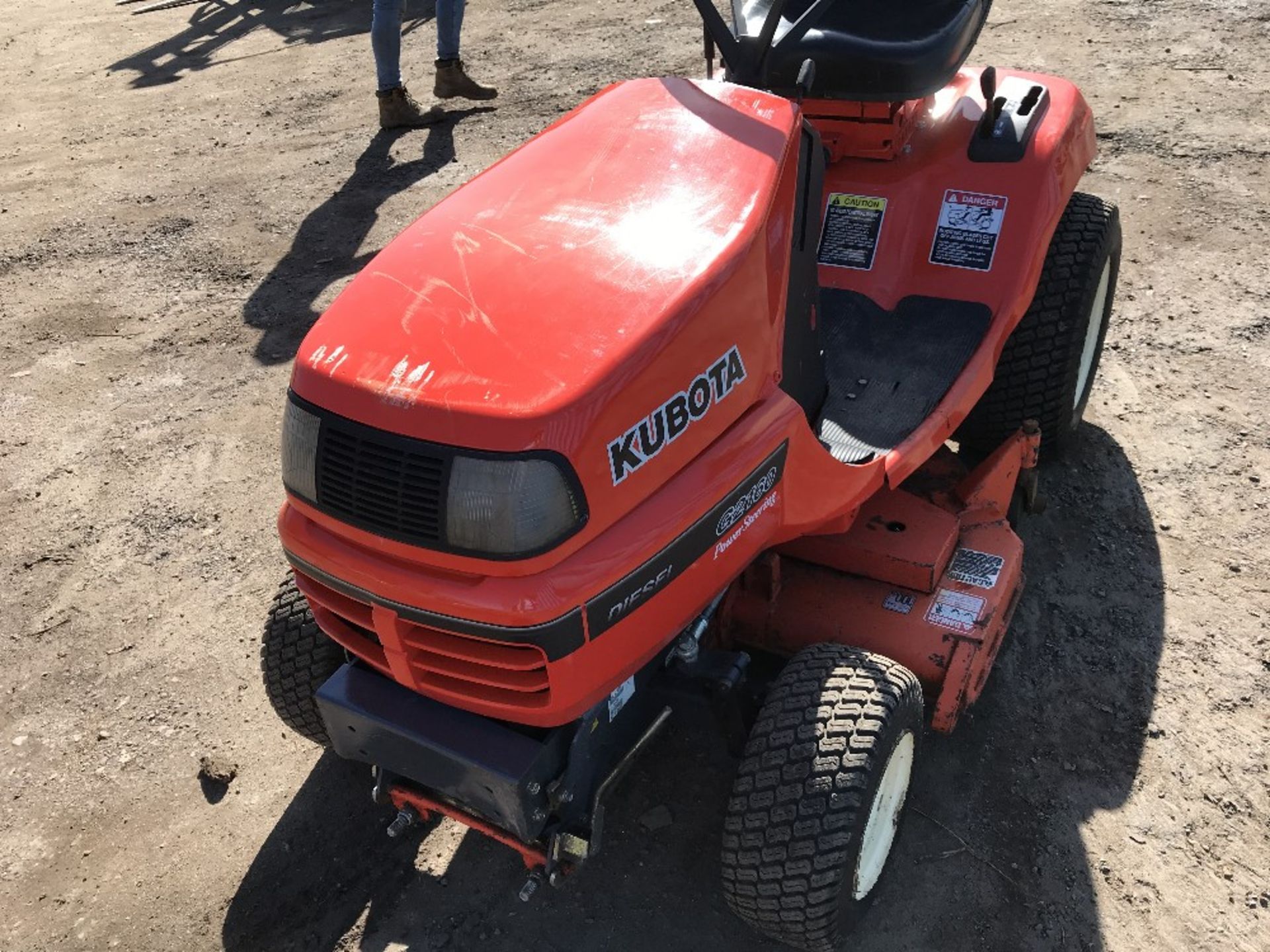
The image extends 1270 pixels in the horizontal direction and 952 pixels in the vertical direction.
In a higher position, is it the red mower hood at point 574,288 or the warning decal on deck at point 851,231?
the red mower hood at point 574,288

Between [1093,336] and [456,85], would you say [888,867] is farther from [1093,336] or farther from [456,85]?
[456,85]

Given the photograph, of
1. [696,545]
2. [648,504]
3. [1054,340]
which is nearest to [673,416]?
[648,504]

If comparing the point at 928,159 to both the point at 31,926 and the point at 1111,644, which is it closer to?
the point at 1111,644

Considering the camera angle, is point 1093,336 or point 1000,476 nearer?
point 1000,476

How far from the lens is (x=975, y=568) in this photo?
3.14m

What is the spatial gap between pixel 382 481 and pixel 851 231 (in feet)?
7.06

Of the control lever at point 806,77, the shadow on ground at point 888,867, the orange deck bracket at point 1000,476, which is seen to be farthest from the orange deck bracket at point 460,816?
the control lever at point 806,77

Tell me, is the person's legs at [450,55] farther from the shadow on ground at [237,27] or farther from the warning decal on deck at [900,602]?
the warning decal on deck at [900,602]

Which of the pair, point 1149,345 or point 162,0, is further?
point 162,0

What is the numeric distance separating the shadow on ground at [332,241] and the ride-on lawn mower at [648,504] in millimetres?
2732

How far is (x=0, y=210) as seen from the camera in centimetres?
686

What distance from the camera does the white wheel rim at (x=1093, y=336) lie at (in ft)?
13.1

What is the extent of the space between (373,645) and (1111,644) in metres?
2.22

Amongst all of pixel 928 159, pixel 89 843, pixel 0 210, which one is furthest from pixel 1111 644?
pixel 0 210
